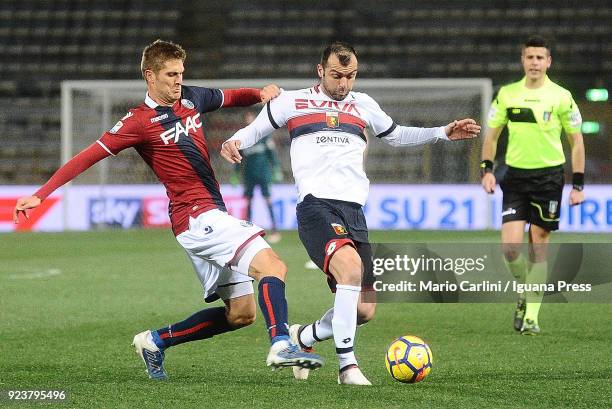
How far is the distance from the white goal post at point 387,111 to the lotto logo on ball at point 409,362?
Answer: 13.6 metres

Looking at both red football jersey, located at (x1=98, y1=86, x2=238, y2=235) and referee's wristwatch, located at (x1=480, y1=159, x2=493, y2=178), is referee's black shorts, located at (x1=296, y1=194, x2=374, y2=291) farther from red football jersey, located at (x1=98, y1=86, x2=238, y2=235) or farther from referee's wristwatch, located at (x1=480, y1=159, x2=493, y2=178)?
referee's wristwatch, located at (x1=480, y1=159, x2=493, y2=178)

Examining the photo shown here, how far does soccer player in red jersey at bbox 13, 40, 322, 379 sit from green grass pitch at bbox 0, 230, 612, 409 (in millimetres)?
300

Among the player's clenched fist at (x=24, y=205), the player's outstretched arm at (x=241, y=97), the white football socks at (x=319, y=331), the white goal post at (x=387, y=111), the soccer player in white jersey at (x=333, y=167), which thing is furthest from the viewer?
the white goal post at (x=387, y=111)

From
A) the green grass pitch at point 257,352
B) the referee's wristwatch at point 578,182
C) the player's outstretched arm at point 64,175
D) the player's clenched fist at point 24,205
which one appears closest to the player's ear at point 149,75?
the player's outstretched arm at point 64,175

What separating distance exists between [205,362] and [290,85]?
1336cm

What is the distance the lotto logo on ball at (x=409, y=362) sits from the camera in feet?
18.4

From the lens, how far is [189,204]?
579cm

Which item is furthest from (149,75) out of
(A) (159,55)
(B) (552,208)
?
(B) (552,208)

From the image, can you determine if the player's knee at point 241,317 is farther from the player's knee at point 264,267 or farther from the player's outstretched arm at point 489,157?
the player's outstretched arm at point 489,157

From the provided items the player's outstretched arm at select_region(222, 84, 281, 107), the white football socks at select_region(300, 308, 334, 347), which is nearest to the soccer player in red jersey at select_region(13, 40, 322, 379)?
the player's outstretched arm at select_region(222, 84, 281, 107)

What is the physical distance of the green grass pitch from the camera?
5309 mm

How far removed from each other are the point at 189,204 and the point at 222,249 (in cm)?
35

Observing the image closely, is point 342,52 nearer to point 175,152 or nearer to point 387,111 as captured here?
point 175,152

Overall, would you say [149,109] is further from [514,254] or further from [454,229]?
[454,229]
